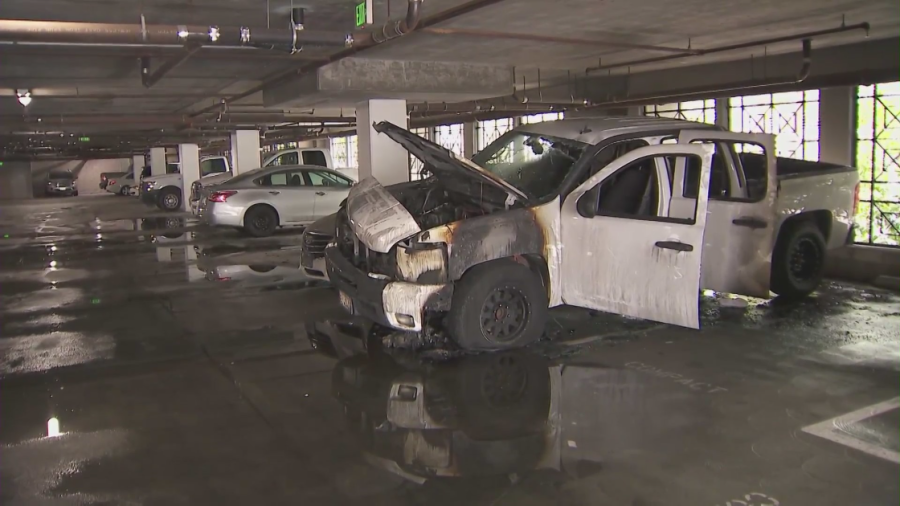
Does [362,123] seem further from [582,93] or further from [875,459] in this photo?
[875,459]

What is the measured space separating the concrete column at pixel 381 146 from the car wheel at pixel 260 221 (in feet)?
10.4

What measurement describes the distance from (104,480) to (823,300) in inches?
312

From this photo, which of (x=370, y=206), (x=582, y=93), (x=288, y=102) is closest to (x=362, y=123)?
(x=288, y=102)

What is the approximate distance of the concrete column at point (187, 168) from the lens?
25047mm

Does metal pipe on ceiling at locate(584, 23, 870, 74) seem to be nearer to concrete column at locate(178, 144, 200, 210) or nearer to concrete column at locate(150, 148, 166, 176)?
concrete column at locate(178, 144, 200, 210)

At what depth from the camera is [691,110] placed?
49.1 ft

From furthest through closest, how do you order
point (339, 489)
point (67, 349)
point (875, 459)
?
point (67, 349) → point (875, 459) → point (339, 489)

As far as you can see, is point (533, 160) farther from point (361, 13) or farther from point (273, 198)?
point (273, 198)

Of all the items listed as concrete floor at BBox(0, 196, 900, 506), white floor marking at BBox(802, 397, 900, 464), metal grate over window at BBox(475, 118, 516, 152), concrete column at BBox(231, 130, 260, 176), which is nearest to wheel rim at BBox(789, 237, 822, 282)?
concrete floor at BBox(0, 196, 900, 506)

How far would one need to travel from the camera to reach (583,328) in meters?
7.29

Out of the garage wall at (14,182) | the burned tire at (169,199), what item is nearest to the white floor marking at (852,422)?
the burned tire at (169,199)

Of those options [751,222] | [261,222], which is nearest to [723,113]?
[751,222]

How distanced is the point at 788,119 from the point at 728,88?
255cm

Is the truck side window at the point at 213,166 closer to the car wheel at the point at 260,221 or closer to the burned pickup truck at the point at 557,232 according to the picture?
the car wheel at the point at 260,221
